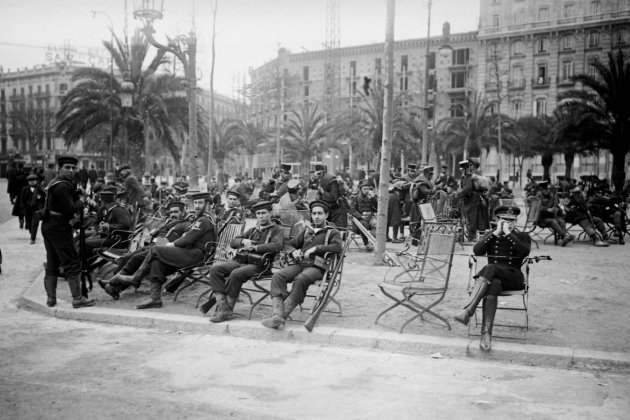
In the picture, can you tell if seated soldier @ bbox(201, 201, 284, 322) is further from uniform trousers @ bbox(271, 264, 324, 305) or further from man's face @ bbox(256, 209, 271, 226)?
uniform trousers @ bbox(271, 264, 324, 305)

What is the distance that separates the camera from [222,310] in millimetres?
6637

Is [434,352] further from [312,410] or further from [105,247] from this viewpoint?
[105,247]

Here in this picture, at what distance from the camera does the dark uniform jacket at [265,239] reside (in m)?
6.77

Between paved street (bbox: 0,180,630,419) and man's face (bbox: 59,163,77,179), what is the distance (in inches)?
80.3

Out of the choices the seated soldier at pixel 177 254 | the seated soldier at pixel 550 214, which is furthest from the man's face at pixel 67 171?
the seated soldier at pixel 550 214

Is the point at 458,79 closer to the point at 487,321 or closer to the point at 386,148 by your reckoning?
the point at 386,148

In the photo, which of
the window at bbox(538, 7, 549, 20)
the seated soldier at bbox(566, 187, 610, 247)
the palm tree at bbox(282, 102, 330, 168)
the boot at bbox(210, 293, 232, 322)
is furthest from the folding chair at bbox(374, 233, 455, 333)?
the window at bbox(538, 7, 549, 20)

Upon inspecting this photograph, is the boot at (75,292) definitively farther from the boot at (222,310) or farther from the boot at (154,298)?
the boot at (222,310)

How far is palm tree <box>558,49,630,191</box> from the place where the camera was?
979 inches

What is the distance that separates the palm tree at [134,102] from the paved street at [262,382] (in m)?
20.2

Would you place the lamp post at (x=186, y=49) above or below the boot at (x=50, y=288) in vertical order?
above

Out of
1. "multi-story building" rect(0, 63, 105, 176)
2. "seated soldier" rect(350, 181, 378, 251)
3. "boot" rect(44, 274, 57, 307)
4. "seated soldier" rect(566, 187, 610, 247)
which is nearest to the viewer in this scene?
"boot" rect(44, 274, 57, 307)

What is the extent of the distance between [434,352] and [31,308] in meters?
5.10

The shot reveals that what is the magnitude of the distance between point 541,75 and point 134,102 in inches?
1782
